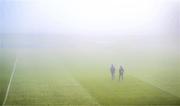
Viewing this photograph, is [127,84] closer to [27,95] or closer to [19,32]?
[27,95]

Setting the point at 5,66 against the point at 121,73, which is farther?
the point at 121,73

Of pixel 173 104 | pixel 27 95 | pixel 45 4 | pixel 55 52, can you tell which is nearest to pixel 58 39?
pixel 55 52

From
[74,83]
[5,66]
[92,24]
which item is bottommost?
A: [74,83]

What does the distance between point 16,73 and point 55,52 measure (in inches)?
21.3

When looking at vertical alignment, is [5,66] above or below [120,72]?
above

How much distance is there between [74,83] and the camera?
3.77m

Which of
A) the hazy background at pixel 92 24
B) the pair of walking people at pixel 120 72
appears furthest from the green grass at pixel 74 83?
the hazy background at pixel 92 24

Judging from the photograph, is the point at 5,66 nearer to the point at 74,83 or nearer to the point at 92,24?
Result: the point at 74,83

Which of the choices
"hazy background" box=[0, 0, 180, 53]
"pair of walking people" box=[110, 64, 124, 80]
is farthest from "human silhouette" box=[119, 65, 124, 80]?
"hazy background" box=[0, 0, 180, 53]

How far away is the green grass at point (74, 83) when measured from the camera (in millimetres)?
3668

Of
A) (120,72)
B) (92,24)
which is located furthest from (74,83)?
(92,24)

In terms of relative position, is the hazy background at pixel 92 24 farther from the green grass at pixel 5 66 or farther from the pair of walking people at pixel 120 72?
the pair of walking people at pixel 120 72

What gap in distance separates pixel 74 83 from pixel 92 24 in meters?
0.78

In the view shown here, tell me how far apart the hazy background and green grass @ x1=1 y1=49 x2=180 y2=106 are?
0.17 metres
